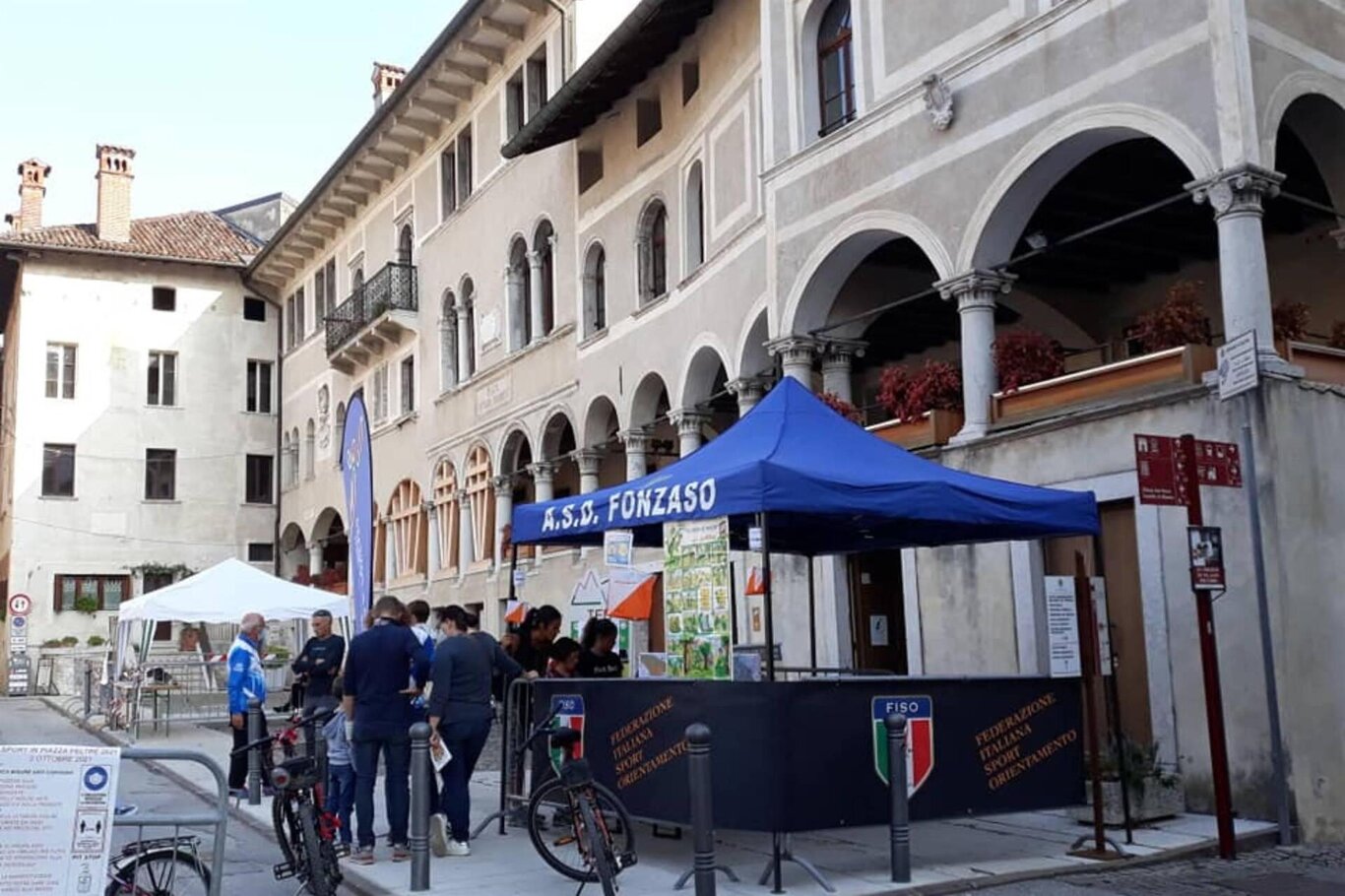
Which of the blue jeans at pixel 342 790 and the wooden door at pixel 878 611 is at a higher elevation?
the wooden door at pixel 878 611

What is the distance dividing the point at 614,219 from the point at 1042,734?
15343mm

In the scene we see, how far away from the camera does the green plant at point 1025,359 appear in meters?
13.9

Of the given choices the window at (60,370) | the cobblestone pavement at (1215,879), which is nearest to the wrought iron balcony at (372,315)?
the window at (60,370)

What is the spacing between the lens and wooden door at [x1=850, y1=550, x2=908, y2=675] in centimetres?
1653

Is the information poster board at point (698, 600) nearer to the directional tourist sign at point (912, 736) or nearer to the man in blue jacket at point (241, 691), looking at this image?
the directional tourist sign at point (912, 736)

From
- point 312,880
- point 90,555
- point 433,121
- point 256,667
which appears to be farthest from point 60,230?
point 312,880

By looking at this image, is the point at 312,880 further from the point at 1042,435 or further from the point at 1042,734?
the point at 1042,435

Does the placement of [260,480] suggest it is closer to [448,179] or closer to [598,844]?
[448,179]

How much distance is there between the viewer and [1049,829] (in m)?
11.0

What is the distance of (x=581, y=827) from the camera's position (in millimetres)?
8695

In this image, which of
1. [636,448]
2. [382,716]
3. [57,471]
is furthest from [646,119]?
[57,471]

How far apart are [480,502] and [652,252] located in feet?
28.0

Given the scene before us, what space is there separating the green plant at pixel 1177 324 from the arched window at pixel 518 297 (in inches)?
663

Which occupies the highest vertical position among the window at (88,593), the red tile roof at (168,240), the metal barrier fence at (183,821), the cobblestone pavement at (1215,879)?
the red tile roof at (168,240)
